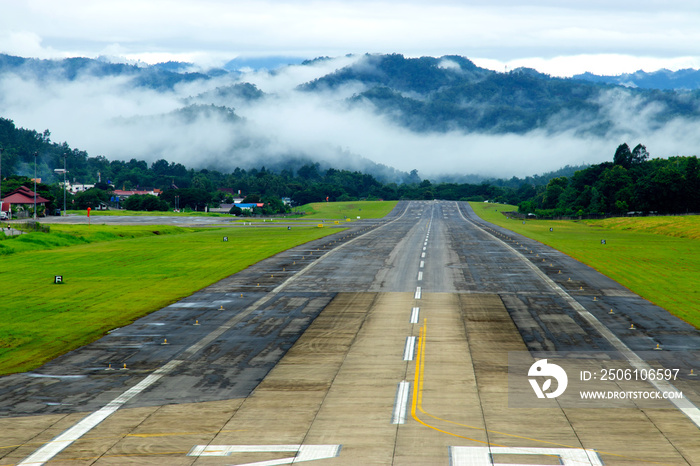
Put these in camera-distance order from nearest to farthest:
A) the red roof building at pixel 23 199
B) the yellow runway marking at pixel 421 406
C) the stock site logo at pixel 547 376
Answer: the yellow runway marking at pixel 421 406
the stock site logo at pixel 547 376
the red roof building at pixel 23 199

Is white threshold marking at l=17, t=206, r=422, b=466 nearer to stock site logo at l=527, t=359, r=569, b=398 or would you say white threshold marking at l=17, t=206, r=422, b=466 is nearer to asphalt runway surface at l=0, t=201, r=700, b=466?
asphalt runway surface at l=0, t=201, r=700, b=466

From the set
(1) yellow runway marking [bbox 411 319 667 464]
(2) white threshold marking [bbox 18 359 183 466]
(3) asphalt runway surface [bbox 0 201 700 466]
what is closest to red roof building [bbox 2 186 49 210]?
(3) asphalt runway surface [bbox 0 201 700 466]

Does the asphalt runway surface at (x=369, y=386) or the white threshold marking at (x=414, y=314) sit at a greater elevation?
the white threshold marking at (x=414, y=314)

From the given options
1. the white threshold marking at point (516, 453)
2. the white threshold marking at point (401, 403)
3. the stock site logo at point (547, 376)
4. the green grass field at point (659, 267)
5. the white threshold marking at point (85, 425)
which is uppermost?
the green grass field at point (659, 267)

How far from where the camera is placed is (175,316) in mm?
28391

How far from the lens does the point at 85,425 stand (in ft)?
50.2

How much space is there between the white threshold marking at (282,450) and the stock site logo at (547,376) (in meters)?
6.79

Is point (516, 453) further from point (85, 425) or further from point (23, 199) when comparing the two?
point (23, 199)

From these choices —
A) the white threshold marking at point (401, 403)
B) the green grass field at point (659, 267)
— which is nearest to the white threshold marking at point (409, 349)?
the white threshold marking at point (401, 403)

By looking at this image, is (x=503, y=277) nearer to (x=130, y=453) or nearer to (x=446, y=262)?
(x=446, y=262)

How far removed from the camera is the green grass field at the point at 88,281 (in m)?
24.7

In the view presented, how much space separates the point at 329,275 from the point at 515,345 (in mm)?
19886

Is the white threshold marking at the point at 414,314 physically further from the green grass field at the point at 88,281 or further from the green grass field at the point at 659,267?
the green grass field at the point at 88,281

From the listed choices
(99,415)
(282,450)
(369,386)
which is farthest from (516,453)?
(99,415)
